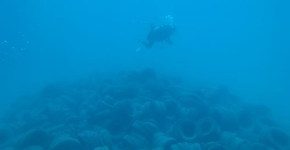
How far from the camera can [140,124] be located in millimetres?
9266

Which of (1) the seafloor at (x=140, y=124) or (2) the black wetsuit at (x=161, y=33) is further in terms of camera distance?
(2) the black wetsuit at (x=161, y=33)

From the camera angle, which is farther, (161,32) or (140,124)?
(161,32)

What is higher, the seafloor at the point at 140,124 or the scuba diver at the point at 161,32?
the scuba diver at the point at 161,32

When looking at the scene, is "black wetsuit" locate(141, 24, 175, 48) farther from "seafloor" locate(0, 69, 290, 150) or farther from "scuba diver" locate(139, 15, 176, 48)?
"seafloor" locate(0, 69, 290, 150)

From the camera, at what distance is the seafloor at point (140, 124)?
333 inches

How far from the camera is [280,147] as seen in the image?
946 cm

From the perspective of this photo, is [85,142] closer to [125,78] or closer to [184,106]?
[184,106]

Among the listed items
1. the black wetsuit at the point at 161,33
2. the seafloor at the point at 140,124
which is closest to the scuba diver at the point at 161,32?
the black wetsuit at the point at 161,33

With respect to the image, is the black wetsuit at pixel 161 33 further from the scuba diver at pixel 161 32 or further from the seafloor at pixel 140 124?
the seafloor at pixel 140 124

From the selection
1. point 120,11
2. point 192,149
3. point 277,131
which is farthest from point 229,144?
point 120,11

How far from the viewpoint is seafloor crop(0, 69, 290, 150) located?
8.47 m

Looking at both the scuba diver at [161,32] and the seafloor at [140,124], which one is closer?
the seafloor at [140,124]

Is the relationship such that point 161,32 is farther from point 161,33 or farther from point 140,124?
point 140,124

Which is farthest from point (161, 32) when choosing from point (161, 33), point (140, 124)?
point (140, 124)
